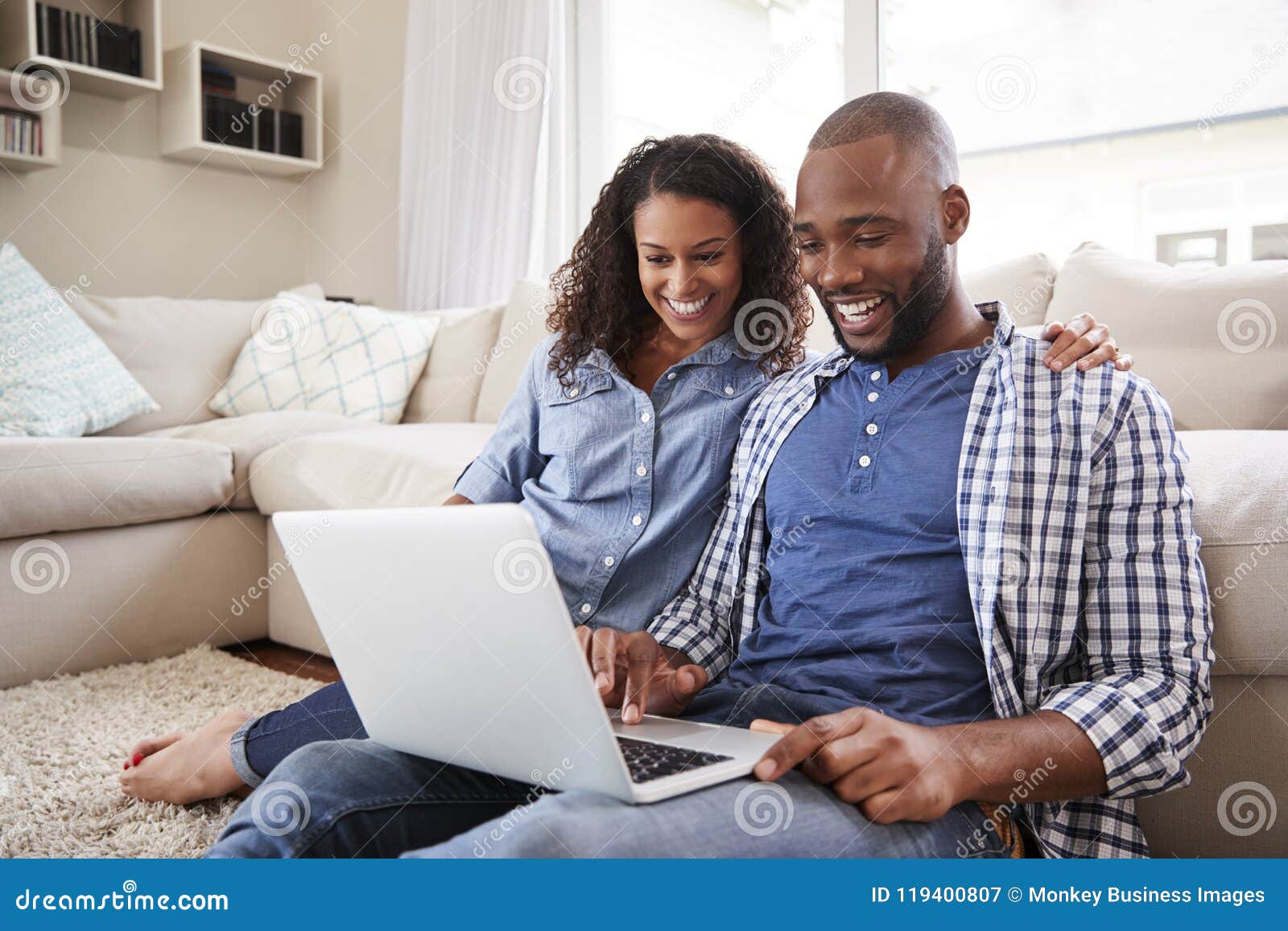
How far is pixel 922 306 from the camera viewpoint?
3.73 feet

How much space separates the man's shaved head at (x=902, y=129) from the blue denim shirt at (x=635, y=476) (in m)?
0.31

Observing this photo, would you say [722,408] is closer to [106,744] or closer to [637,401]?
[637,401]

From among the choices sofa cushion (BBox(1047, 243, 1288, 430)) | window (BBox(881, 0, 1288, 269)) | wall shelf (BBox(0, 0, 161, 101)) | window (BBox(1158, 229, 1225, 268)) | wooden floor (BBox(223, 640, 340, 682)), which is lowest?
wooden floor (BBox(223, 640, 340, 682))

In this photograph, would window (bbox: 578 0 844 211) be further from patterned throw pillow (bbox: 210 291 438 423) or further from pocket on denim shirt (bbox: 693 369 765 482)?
pocket on denim shirt (bbox: 693 369 765 482)

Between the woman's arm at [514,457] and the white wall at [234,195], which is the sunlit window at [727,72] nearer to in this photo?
the white wall at [234,195]

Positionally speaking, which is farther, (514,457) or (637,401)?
(514,457)

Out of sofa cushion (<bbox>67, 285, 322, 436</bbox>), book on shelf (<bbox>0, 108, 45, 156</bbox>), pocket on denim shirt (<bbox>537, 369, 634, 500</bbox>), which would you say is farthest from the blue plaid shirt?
book on shelf (<bbox>0, 108, 45, 156</bbox>)

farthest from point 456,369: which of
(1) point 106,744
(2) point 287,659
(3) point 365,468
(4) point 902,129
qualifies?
(4) point 902,129

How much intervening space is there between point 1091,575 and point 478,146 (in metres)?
3.01

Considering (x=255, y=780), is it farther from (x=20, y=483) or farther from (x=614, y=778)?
(x=20, y=483)

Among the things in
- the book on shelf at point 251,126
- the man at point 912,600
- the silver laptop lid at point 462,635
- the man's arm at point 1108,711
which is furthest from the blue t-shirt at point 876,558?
the book on shelf at point 251,126

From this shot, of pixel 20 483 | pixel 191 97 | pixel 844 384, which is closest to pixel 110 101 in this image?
pixel 191 97

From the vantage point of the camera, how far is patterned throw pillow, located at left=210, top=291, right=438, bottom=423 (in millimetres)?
2922

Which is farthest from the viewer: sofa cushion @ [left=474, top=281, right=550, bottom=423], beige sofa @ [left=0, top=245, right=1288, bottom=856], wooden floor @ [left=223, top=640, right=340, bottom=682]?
sofa cushion @ [left=474, top=281, right=550, bottom=423]
